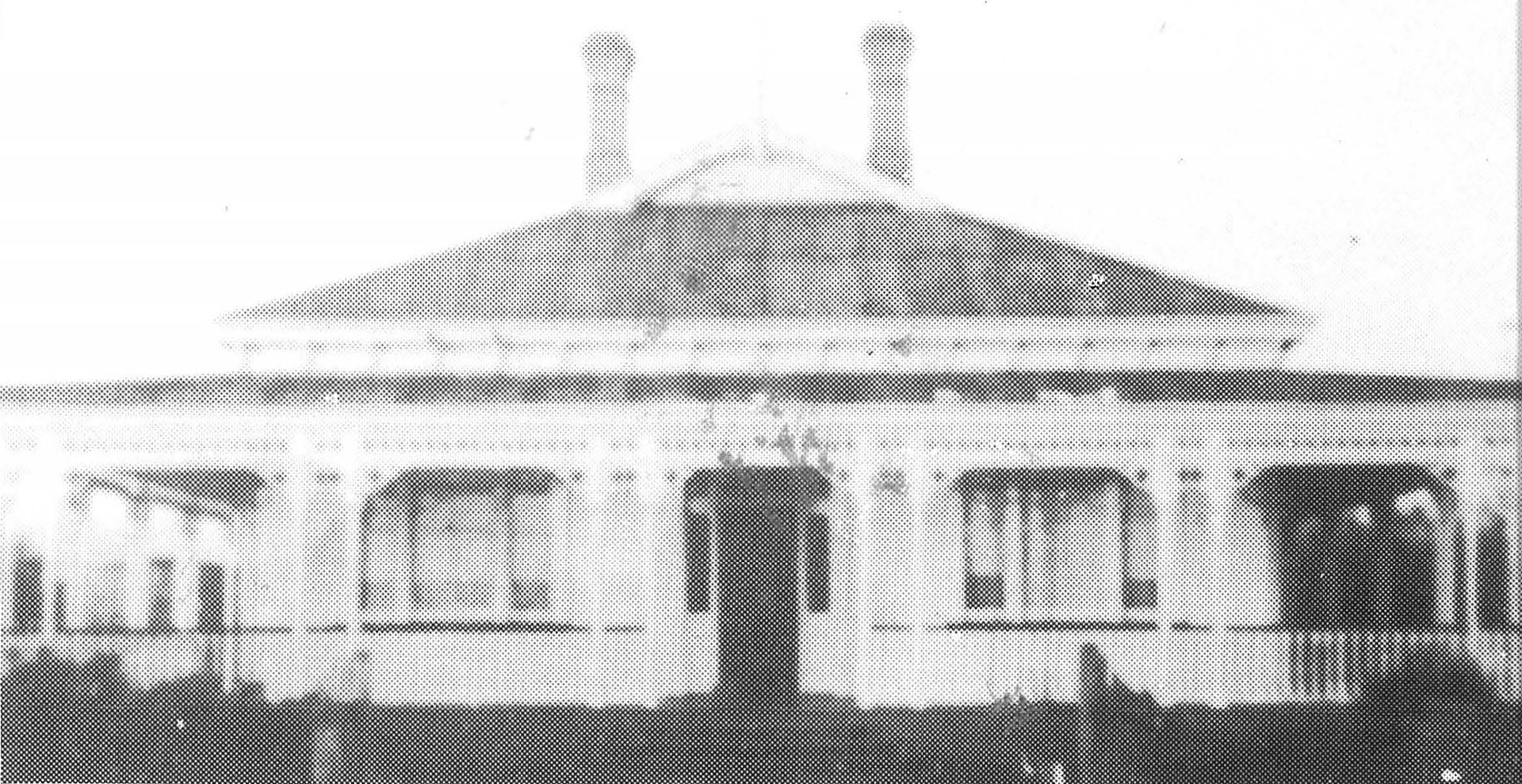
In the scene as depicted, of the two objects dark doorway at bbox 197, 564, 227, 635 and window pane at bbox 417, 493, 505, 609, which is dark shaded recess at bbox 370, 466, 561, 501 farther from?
dark doorway at bbox 197, 564, 227, 635

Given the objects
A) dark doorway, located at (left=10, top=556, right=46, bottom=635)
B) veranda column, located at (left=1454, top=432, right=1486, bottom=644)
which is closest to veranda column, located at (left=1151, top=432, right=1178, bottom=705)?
veranda column, located at (left=1454, top=432, right=1486, bottom=644)

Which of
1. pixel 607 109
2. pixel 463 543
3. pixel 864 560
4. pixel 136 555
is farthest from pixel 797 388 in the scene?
pixel 136 555

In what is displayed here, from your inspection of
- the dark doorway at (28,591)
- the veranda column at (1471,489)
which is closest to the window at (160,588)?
the dark doorway at (28,591)

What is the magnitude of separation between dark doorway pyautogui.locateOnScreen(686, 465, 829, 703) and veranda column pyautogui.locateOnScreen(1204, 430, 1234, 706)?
3633 mm

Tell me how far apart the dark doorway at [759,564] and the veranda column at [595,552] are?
1.24 meters

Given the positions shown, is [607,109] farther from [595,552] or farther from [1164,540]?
[1164,540]

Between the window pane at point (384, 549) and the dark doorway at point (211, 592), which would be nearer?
the window pane at point (384, 549)

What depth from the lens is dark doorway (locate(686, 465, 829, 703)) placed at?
52.3 feet

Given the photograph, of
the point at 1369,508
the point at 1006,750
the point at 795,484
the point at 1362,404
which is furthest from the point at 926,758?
the point at 1369,508

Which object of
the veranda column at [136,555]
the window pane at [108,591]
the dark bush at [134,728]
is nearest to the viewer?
the dark bush at [134,728]

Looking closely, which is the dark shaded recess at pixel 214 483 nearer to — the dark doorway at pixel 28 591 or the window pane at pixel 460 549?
the dark doorway at pixel 28 591

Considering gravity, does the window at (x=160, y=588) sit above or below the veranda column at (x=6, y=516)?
below

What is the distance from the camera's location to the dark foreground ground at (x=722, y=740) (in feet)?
40.1

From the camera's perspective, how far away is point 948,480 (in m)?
14.8
